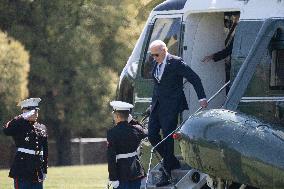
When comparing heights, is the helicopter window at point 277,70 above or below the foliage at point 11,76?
above

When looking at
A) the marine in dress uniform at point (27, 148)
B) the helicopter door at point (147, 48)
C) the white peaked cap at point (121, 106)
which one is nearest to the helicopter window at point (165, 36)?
the helicopter door at point (147, 48)

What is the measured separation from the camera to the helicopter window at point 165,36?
1602 cm

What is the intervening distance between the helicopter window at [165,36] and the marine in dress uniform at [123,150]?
208 cm

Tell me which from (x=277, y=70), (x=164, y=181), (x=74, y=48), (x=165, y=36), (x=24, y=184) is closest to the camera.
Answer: (x=277, y=70)

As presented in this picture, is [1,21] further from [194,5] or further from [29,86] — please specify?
[194,5]

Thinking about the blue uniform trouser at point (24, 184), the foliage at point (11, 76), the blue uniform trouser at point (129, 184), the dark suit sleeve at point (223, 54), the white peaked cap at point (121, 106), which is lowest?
the foliage at point (11, 76)

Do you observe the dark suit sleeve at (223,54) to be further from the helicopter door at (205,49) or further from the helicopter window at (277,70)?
the helicopter window at (277,70)

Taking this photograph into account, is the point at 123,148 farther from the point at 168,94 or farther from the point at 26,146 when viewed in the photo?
the point at 26,146

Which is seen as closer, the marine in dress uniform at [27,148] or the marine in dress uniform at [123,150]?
the marine in dress uniform at [123,150]

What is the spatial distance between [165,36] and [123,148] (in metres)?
2.65

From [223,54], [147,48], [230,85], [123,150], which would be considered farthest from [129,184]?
[147,48]

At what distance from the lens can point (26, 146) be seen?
1577 cm

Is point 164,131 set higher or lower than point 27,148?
higher

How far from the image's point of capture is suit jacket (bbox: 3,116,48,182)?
15.6 meters
